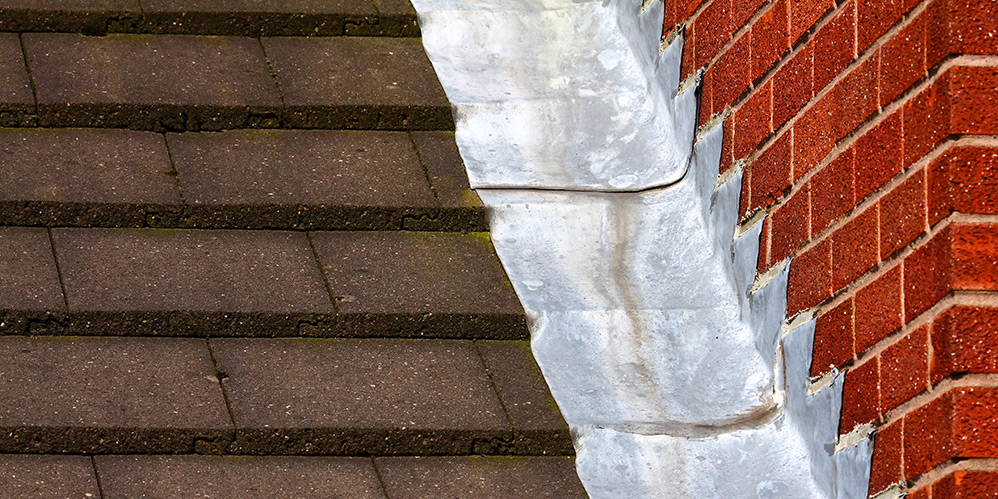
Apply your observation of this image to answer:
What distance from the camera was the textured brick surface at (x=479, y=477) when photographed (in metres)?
1.70

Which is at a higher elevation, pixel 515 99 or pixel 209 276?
pixel 515 99

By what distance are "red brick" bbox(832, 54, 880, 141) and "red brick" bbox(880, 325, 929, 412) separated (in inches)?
12.7

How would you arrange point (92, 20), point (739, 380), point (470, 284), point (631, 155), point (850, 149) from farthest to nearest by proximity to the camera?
1. point (92, 20)
2. point (631, 155)
3. point (470, 284)
4. point (739, 380)
5. point (850, 149)

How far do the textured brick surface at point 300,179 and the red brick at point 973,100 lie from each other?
1.04 m

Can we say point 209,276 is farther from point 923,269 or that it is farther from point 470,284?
point 923,269

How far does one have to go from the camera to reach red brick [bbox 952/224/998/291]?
1206mm

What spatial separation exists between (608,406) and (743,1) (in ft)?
2.50

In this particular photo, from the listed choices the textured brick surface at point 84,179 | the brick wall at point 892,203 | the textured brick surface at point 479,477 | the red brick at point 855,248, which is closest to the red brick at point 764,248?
the brick wall at point 892,203

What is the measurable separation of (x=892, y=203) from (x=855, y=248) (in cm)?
11

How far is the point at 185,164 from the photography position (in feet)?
6.63

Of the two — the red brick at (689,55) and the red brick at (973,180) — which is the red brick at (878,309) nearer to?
the red brick at (973,180)

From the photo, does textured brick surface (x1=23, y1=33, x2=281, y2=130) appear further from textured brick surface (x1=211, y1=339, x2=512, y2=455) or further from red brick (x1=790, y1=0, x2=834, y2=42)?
red brick (x1=790, y1=0, x2=834, y2=42)

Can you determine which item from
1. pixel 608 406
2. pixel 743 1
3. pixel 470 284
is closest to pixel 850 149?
pixel 743 1

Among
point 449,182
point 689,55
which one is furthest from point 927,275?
point 449,182
